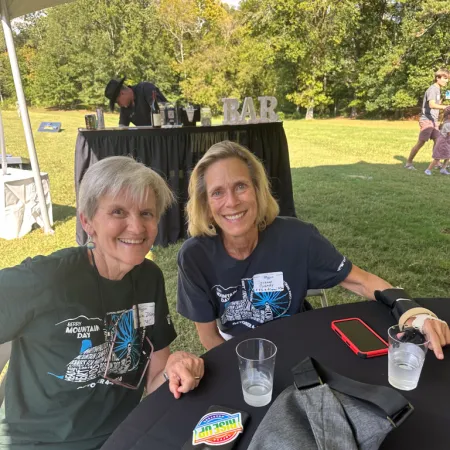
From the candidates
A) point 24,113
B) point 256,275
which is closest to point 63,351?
point 256,275

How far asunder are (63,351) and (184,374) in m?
0.40

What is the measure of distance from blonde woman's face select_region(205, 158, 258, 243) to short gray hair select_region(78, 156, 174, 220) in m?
0.44

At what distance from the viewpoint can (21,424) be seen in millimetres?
1111

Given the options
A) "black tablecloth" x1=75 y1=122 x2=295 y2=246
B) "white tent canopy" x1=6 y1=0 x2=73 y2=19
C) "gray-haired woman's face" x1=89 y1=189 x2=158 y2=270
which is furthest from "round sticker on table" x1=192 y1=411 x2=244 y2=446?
"white tent canopy" x1=6 y1=0 x2=73 y2=19

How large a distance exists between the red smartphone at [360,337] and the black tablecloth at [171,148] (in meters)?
3.00

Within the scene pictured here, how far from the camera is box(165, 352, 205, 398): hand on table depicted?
91cm

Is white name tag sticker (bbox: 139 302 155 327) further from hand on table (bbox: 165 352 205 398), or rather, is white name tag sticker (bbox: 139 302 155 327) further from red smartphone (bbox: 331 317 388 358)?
red smartphone (bbox: 331 317 388 358)

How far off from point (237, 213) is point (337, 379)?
897mm

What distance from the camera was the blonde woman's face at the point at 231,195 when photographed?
60.4 inches

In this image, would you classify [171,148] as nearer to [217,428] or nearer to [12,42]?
[12,42]

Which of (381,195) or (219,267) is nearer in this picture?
(219,267)

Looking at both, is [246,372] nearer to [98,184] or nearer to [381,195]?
[98,184]

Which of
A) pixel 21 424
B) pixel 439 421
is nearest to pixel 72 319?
pixel 21 424

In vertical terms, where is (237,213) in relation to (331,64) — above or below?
below
